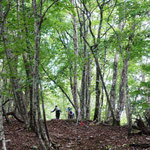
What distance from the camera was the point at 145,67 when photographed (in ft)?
26.0

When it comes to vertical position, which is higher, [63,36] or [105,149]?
[63,36]

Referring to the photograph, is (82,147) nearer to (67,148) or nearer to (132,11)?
(67,148)

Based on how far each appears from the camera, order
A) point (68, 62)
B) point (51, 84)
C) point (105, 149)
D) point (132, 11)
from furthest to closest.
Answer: point (68, 62)
point (51, 84)
point (132, 11)
point (105, 149)

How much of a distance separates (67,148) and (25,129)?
312cm

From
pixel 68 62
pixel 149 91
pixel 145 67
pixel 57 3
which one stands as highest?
pixel 57 3

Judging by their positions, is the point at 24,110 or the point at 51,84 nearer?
the point at 24,110

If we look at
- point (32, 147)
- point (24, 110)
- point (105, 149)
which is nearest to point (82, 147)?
point (105, 149)

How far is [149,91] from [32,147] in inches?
210

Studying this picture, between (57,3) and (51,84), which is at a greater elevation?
(57,3)

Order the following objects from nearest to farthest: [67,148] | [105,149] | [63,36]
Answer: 1. [105,149]
2. [67,148]
3. [63,36]

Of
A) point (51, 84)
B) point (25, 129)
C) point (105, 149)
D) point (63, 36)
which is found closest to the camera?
point (105, 149)

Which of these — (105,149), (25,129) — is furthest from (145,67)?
(25,129)

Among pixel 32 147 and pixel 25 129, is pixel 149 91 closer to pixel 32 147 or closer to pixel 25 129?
pixel 32 147

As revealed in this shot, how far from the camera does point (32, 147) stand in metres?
6.35
